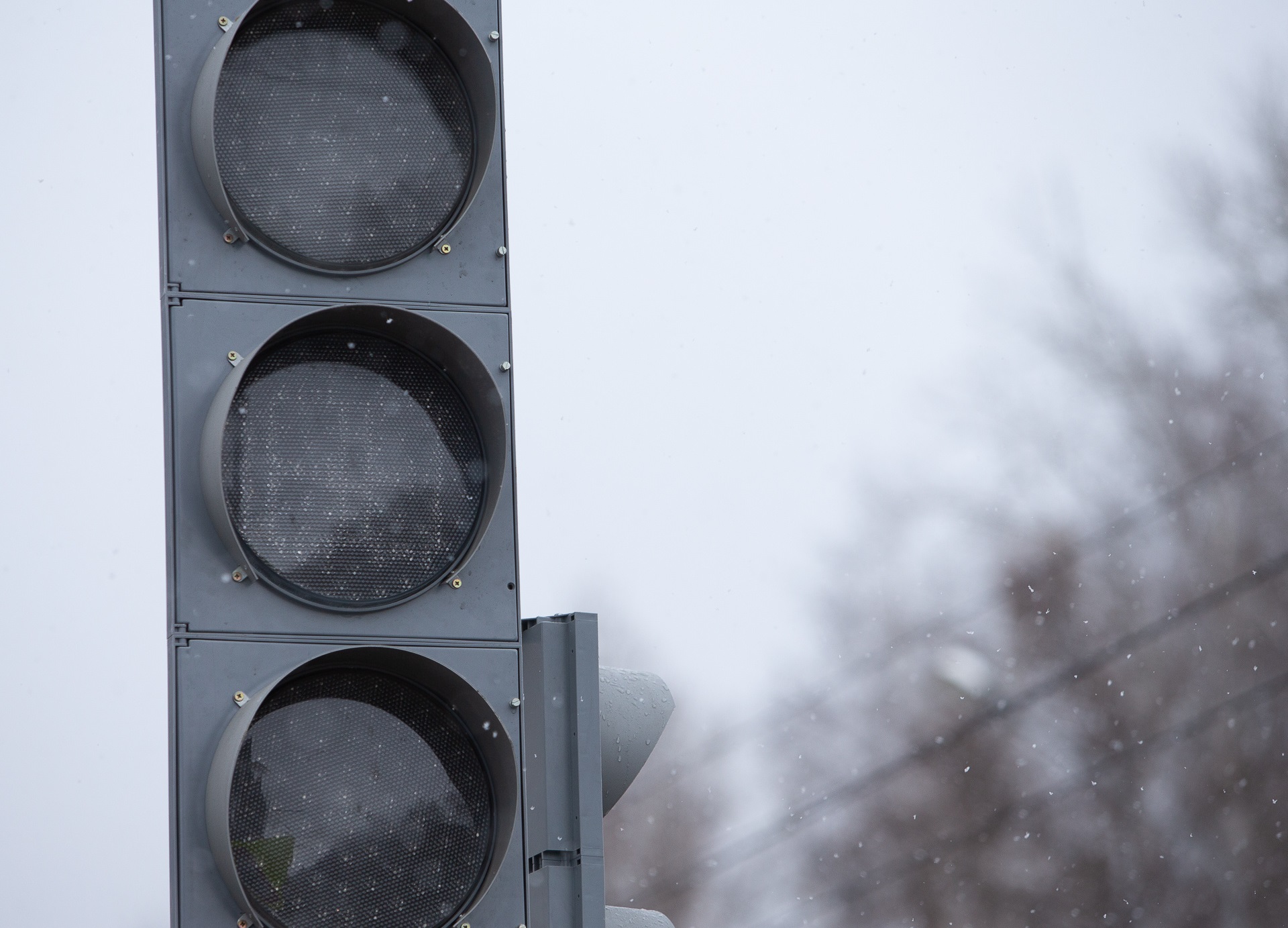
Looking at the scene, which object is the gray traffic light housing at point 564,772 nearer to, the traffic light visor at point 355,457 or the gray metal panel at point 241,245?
the traffic light visor at point 355,457

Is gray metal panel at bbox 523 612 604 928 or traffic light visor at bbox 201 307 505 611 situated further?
gray metal panel at bbox 523 612 604 928

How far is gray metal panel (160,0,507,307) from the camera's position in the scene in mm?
2111

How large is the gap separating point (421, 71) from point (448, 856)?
114cm

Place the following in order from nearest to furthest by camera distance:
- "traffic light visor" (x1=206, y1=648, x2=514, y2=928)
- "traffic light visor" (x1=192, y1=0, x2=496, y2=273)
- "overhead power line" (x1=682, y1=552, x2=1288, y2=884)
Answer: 1. "traffic light visor" (x1=206, y1=648, x2=514, y2=928)
2. "traffic light visor" (x1=192, y1=0, x2=496, y2=273)
3. "overhead power line" (x1=682, y1=552, x2=1288, y2=884)

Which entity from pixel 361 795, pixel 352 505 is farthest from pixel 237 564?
pixel 361 795

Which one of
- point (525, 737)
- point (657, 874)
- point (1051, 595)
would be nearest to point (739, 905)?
point (657, 874)

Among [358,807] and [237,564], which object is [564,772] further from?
[237,564]

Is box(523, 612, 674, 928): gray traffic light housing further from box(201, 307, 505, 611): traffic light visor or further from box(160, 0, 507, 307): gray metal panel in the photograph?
box(160, 0, 507, 307): gray metal panel

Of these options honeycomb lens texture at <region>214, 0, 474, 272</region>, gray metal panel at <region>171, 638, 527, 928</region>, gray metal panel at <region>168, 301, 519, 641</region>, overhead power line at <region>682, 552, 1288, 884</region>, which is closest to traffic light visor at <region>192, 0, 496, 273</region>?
honeycomb lens texture at <region>214, 0, 474, 272</region>

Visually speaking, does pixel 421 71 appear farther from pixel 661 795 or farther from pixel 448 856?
pixel 661 795

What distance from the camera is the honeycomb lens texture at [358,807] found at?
191 centimetres

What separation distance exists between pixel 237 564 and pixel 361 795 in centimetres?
34

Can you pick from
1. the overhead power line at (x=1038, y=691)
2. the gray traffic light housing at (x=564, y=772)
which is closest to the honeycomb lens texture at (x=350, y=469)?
the gray traffic light housing at (x=564, y=772)

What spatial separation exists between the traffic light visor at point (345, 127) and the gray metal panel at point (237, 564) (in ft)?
0.40
